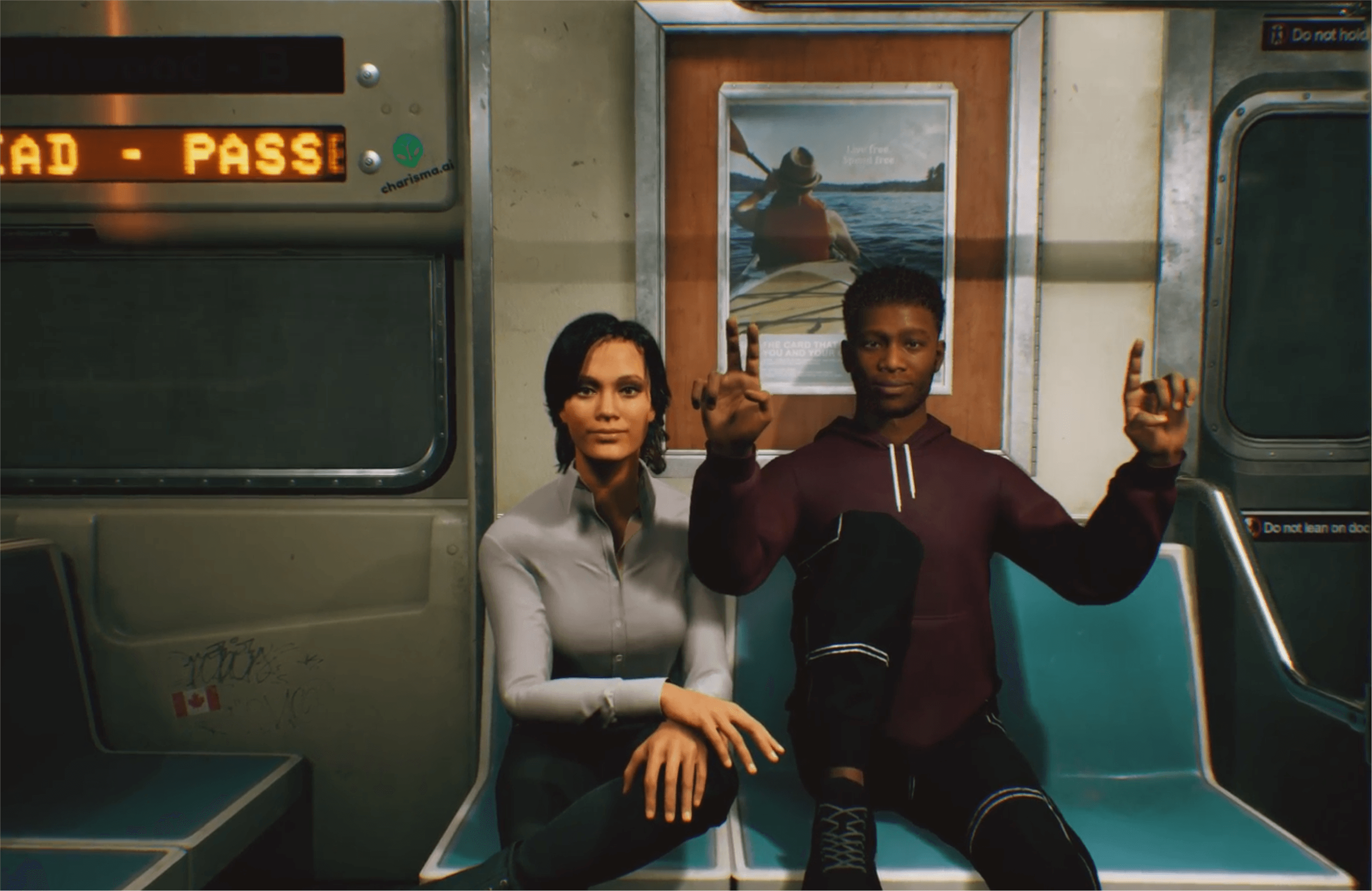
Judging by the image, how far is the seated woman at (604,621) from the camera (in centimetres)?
146

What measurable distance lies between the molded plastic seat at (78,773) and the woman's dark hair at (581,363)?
1188 millimetres

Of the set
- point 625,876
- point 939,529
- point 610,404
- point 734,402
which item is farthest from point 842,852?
point 610,404

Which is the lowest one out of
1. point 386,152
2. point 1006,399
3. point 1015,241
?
point 1006,399

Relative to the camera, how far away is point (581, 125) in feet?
7.16

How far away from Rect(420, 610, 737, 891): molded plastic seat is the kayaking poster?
123cm

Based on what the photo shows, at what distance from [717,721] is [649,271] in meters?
1.21

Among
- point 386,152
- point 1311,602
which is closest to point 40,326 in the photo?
point 386,152

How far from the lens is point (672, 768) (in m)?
1.38

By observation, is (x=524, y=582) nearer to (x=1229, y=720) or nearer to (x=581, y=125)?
(x=581, y=125)

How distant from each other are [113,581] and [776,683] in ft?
6.24

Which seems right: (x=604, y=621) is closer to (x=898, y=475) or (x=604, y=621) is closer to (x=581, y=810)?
(x=581, y=810)

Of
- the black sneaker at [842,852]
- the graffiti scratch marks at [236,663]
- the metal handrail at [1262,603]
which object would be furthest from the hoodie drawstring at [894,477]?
the graffiti scratch marks at [236,663]

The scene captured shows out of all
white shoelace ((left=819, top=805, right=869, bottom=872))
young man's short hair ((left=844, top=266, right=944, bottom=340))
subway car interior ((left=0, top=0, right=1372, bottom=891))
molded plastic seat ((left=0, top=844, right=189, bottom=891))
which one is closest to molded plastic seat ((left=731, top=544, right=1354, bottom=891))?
subway car interior ((left=0, top=0, right=1372, bottom=891))

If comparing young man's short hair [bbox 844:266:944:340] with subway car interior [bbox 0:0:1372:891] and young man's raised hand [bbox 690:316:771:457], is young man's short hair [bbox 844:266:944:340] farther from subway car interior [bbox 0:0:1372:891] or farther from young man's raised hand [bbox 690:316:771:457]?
young man's raised hand [bbox 690:316:771:457]
